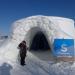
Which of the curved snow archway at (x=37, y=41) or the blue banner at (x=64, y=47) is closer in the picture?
the blue banner at (x=64, y=47)

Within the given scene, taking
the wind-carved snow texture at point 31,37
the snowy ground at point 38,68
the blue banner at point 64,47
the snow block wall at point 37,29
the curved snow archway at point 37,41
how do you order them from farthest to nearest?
1. the curved snow archway at point 37,41
2. the snow block wall at point 37,29
3. the blue banner at point 64,47
4. the wind-carved snow texture at point 31,37
5. the snowy ground at point 38,68

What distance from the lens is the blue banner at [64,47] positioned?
13.4 meters

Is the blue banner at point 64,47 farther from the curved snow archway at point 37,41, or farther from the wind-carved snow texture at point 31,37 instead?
the curved snow archway at point 37,41

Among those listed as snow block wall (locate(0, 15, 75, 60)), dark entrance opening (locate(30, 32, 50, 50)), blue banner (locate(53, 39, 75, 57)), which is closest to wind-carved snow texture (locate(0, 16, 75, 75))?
snow block wall (locate(0, 15, 75, 60))

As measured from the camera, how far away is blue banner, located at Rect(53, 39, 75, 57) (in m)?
13.4

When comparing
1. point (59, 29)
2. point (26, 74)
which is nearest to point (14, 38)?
point (59, 29)

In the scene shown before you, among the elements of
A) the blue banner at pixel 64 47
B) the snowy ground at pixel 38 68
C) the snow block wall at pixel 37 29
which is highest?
the snow block wall at pixel 37 29

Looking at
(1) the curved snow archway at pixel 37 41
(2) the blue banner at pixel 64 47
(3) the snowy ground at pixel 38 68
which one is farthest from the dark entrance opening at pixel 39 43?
(2) the blue banner at pixel 64 47

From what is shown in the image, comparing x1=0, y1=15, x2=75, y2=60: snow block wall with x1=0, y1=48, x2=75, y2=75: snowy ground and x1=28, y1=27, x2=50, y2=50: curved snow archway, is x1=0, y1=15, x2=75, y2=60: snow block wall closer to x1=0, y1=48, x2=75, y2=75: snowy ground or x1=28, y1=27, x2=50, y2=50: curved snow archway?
x1=28, y1=27, x2=50, y2=50: curved snow archway

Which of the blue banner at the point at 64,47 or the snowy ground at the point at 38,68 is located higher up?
the blue banner at the point at 64,47

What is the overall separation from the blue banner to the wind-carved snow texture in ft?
2.21

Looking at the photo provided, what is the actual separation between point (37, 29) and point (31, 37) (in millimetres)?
1068

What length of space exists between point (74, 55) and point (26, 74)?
456 cm

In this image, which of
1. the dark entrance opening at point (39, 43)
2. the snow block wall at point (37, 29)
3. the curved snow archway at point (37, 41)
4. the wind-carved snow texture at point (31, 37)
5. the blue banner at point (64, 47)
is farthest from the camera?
the dark entrance opening at point (39, 43)
